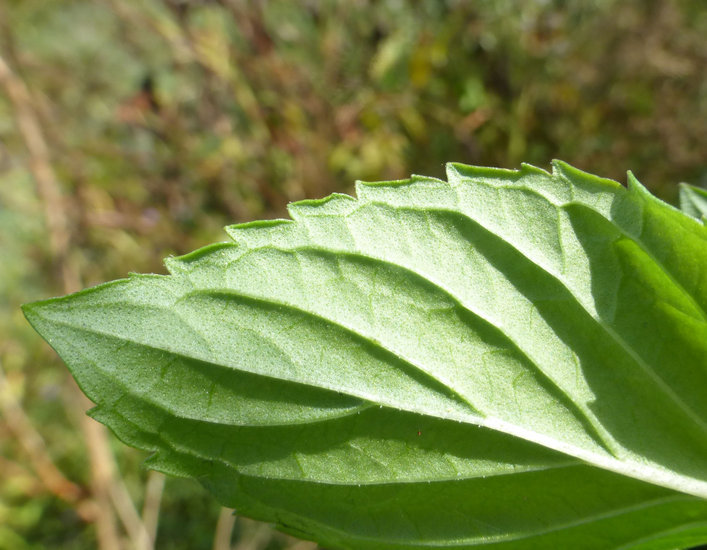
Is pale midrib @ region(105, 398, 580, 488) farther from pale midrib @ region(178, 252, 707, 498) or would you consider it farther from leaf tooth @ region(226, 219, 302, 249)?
leaf tooth @ region(226, 219, 302, 249)

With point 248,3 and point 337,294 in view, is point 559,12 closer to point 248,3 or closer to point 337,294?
point 248,3

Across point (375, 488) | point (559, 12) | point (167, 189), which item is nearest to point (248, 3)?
point (167, 189)

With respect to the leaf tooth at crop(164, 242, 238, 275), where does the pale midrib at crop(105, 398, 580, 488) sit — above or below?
below

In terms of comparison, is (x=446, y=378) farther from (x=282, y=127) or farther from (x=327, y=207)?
(x=282, y=127)

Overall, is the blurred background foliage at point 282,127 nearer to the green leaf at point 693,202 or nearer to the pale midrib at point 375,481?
the green leaf at point 693,202

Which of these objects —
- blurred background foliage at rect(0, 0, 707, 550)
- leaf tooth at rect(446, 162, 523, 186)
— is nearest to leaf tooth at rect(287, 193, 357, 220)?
leaf tooth at rect(446, 162, 523, 186)

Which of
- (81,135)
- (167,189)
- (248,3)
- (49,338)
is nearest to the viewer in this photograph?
(49,338)

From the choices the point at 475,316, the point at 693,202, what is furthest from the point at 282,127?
the point at 475,316
